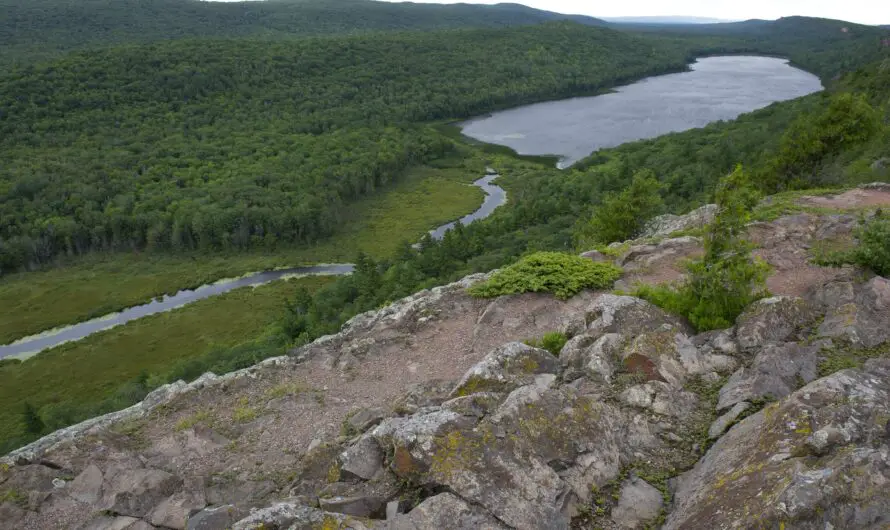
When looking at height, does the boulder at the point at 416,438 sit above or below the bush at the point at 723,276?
below

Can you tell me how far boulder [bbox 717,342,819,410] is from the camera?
9.80 metres

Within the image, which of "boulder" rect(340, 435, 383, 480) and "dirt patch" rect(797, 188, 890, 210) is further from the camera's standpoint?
"dirt patch" rect(797, 188, 890, 210)

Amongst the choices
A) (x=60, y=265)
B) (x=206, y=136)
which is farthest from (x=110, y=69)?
(x=60, y=265)

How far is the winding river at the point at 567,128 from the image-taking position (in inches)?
2800

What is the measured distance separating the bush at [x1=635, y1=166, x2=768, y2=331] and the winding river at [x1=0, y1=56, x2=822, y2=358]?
70190 millimetres

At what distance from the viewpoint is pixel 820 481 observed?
6.56 m

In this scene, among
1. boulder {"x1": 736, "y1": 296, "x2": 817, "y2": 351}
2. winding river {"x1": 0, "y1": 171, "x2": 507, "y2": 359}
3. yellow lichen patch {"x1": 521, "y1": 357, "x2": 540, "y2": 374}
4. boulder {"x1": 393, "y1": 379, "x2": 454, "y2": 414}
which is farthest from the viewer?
winding river {"x1": 0, "y1": 171, "x2": 507, "y2": 359}

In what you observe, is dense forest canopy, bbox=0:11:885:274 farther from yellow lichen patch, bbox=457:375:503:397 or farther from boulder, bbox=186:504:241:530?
boulder, bbox=186:504:241:530

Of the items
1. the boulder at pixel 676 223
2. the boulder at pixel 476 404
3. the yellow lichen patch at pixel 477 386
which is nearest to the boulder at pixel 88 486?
the boulder at pixel 476 404

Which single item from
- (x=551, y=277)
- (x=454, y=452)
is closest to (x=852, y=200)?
(x=551, y=277)

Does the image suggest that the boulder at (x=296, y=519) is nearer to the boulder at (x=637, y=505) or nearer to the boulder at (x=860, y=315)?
the boulder at (x=637, y=505)

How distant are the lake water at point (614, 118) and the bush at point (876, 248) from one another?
4333 inches

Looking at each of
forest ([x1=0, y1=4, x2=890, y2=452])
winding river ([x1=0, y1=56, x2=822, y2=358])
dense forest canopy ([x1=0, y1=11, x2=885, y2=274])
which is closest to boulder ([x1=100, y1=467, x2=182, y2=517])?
forest ([x1=0, y1=4, x2=890, y2=452])

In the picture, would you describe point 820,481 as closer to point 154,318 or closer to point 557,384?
point 557,384
